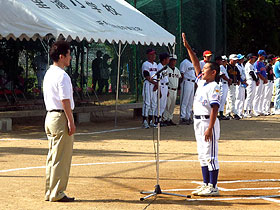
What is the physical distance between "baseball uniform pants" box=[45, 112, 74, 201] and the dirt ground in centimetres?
22

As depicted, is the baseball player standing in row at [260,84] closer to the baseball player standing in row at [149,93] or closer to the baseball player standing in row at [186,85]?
the baseball player standing in row at [186,85]

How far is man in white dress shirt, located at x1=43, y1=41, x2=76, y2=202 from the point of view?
8133 millimetres

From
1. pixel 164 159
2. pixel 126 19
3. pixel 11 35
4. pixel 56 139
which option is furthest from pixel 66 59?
pixel 126 19

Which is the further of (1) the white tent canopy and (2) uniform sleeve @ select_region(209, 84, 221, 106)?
(1) the white tent canopy

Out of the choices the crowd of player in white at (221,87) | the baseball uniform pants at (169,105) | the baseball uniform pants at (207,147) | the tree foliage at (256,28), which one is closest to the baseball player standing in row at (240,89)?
the crowd of player in white at (221,87)

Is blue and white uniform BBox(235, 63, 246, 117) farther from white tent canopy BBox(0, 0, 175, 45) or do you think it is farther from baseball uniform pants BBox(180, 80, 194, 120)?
white tent canopy BBox(0, 0, 175, 45)

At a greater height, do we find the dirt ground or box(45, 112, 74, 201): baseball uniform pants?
box(45, 112, 74, 201): baseball uniform pants

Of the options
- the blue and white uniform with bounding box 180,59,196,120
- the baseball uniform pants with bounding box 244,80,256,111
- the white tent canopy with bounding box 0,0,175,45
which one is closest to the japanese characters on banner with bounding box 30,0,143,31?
the white tent canopy with bounding box 0,0,175,45

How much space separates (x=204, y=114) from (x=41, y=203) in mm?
2333

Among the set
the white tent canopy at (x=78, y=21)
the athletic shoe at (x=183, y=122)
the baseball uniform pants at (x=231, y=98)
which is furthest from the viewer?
the baseball uniform pants at (x=231, y=98)

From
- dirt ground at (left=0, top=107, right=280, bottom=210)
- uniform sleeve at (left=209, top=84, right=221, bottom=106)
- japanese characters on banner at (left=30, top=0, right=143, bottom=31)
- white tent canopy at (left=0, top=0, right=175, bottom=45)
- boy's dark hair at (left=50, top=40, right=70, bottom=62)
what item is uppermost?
japanese characters on banner at (left=30, top=0, right=143, bottom=31)

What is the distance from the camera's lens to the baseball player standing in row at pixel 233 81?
20.9m

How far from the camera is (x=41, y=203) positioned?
8102 mm

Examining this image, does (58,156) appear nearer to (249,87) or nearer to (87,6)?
(87,6)
